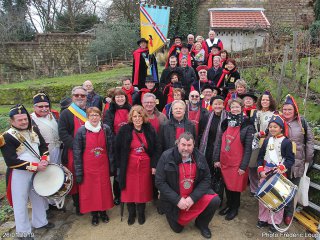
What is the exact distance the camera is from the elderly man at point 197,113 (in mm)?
4645

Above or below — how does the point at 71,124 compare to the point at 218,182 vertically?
above

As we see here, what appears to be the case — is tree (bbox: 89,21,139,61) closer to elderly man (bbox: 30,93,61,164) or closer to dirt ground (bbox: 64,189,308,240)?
elderly man (bbox: 30,93,61,164)

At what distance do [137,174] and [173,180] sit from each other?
62 centimetres

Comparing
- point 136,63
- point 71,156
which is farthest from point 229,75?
point 71,156

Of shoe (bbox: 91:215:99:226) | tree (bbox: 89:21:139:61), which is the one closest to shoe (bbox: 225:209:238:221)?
shoe (bbox: 91:215:99:226)

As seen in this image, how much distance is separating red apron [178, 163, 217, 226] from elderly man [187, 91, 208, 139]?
92cm

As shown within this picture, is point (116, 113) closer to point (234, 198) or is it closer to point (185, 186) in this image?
point (185, 186)

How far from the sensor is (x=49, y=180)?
3973 mm

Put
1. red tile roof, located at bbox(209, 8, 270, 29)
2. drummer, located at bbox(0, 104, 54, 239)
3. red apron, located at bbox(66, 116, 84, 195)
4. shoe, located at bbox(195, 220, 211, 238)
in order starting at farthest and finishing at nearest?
red tile roof, located at bbox(209, 8, 270, 29)
red apron, located at bbox(66, 116, 84, 195)
shoe, located at bbox(195, 220, 211, 238)
drummer, located at bbox(0, 104, 54, 239)

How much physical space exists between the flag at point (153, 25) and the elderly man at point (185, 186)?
5.29 meters

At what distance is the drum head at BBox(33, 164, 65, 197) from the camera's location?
153 inches

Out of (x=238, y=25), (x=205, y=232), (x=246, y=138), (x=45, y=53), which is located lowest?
(x=205, y=232)

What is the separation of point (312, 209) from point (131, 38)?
52.7 feet

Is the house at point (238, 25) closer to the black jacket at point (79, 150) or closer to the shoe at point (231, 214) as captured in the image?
the shoe at point (231, 214)
